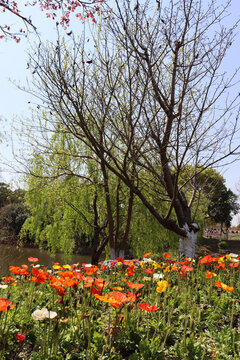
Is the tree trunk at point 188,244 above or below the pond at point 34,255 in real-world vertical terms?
above

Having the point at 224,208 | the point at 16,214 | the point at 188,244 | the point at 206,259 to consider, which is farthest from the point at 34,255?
the point at 224,208

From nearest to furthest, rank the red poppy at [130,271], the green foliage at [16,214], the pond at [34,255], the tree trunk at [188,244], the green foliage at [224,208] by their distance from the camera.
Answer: the red poppy at [130,271] → the tree trunk at [188,244] → the pond at [34,255] → the green foliage at [16,214] → the green foliage at [224,208]

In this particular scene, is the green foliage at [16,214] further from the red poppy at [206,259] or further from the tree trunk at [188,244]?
the red poppy at [206,259]

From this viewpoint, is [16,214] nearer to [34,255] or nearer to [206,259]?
[34,255]

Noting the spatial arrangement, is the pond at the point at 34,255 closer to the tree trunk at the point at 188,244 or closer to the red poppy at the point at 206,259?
the tree trunk at the point at 188,244

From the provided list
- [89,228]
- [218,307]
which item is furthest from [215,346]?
[89,228]

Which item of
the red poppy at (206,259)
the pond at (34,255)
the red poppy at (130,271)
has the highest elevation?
the red poppy at (206,259)

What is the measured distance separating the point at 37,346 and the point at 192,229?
4.78m

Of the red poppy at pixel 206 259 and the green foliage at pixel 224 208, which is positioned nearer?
the red poppy at pixel 206 259

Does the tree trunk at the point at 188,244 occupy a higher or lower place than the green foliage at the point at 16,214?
lower

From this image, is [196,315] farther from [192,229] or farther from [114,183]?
[114,183]

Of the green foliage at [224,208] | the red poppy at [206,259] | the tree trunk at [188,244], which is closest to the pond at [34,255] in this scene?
the tree trunk at [188,244]

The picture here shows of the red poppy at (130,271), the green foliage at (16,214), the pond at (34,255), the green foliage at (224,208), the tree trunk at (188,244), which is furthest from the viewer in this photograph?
the green foliage at (224,208)

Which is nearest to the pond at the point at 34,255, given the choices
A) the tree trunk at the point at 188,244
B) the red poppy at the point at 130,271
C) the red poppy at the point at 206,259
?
the tree trunk at the point at 188,244
